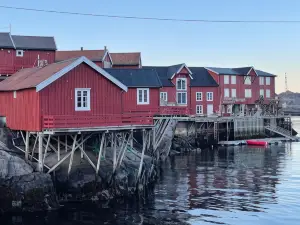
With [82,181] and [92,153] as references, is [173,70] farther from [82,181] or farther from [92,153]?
[82,181]

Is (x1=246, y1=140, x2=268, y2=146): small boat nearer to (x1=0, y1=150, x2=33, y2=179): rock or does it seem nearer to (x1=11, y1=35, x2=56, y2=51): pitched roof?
(x1=11, y1=35, x2=56, y2=51): pitched roof

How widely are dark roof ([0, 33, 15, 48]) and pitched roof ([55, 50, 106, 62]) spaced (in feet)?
46.0

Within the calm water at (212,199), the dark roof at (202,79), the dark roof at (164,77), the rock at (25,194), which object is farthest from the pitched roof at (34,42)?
the dark roof at (202,79)

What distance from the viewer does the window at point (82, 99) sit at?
2489cm

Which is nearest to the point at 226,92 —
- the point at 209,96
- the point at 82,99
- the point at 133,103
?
the point at 209,96

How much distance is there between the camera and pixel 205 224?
61.8ft

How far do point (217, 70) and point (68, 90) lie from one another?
153ft

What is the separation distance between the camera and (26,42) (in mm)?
39562

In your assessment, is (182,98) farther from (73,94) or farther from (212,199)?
(212,199)

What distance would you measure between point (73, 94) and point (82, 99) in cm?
77

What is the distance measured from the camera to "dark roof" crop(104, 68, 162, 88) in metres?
39.9

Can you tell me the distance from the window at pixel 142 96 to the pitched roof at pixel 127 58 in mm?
16636

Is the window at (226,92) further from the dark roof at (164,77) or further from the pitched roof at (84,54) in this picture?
the pitched roof at (84,54)

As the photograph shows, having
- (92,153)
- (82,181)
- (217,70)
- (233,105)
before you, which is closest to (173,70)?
(217,70)
